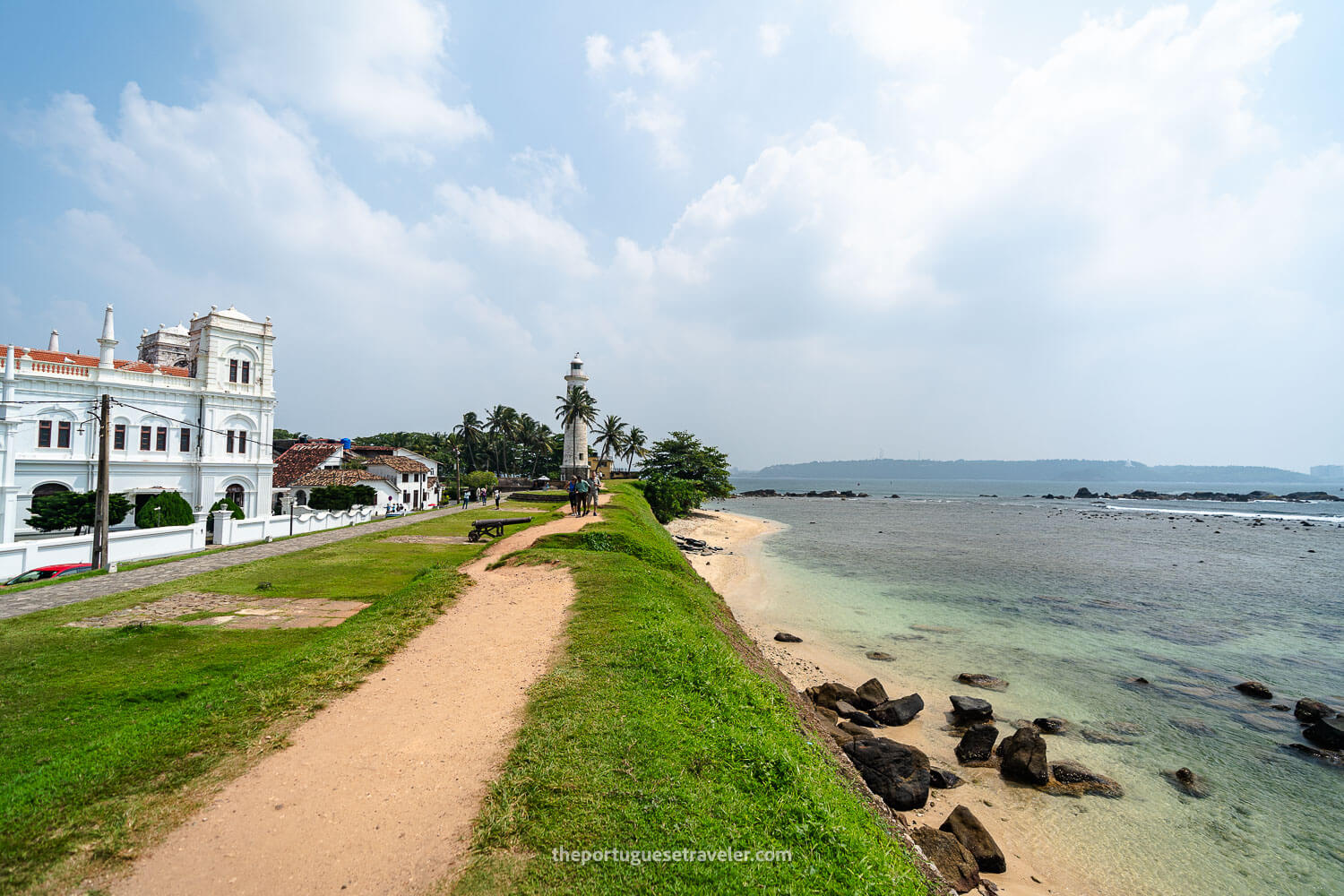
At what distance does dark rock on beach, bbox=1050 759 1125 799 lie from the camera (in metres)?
11.2

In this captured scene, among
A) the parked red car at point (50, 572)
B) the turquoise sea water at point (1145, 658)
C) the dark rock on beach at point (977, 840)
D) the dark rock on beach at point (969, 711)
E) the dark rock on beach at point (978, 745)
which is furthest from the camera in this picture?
the parked red car at point (50, 572)

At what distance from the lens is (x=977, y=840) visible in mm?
8961

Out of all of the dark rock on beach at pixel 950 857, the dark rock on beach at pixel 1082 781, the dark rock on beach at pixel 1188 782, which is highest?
the dark rock on beach at pixel 950 857

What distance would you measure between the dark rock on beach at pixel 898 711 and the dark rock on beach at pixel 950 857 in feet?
16.4

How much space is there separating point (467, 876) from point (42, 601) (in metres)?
17.2

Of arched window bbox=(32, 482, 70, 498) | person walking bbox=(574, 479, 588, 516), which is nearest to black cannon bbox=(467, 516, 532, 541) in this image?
person walking bbox=(574, 479, 588, 516)

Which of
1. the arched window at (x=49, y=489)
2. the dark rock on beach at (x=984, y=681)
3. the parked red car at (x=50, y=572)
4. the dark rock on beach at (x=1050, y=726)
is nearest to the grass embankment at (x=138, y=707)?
the parked red car at (x=50, y=572)

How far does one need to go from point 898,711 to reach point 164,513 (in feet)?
97.6

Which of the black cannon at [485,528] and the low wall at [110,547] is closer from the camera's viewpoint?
the low wall at [110,547]

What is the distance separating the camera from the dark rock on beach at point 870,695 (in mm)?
14457

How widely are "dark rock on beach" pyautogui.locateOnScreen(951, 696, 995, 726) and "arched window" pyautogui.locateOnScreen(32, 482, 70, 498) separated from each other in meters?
40.7

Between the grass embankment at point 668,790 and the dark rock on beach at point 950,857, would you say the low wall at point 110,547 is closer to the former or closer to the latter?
the grass embankment at point 668,790

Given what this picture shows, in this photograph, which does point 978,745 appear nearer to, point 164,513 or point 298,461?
point 164,513

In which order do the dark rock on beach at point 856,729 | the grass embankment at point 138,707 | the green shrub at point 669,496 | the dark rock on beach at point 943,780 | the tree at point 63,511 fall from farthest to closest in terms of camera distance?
the green shrub at point 669,496 → the tree at point 63,511 → the dark rock on beach at point 856,729 → the dark rock on beach at point 943,780 → the grass embankment at point 138,707
